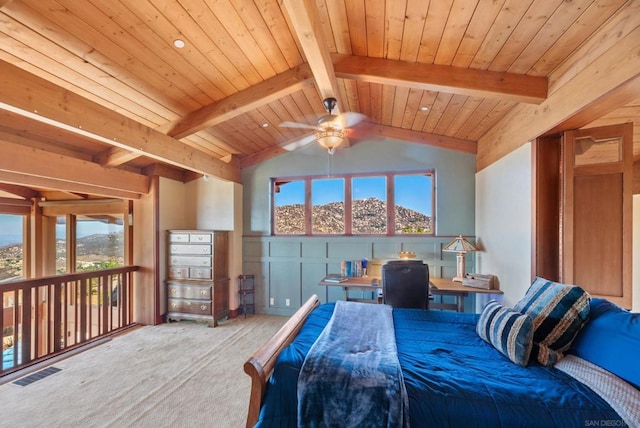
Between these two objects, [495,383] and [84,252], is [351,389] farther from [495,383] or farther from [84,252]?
[84,252]

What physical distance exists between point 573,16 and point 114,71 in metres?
3.48

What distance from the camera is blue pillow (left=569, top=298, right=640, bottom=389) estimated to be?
1.31m

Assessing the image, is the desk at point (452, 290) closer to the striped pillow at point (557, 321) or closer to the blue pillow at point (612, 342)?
the striped pillow at point (557, 321)

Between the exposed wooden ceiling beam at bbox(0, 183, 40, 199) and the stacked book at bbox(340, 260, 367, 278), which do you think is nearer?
the stacked book at bbox(340, 260, 367, 278)

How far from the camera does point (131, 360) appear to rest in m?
3.17

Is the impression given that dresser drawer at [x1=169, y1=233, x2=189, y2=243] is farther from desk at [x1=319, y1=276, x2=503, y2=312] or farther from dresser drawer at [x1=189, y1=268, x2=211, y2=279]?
desk at [x1=319, y1=276, x2=503, y2=312]

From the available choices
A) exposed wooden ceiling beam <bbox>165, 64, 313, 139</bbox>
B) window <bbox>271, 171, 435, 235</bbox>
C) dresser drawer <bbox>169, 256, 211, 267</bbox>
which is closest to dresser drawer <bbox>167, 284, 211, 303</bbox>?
dresser drawer <bbox>169, 256, 211, 267</bbox>

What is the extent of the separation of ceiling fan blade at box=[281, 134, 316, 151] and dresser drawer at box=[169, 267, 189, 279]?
8.65ft

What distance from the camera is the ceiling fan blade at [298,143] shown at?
15.9 feet

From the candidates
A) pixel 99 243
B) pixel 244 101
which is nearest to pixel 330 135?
pixel 244 101

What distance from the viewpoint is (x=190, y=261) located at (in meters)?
4.49

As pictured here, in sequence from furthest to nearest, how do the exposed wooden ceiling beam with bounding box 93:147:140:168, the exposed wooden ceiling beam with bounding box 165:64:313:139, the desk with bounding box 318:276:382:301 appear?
1. the desk with bounding box 318:276:382:301
2. the exposed wooden ceiling beam with bounding box 93:147:140:168
3. the exposed wooden ceiling beam with bounding box 165:64:313:139

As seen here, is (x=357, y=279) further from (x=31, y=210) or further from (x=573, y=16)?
(x=31, y=210)

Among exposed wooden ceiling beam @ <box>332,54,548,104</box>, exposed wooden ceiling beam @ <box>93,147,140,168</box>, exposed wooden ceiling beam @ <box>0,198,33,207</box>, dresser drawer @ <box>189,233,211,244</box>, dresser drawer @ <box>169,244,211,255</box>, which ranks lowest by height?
dresser drawer @ <box>169,244,211,255</box>
